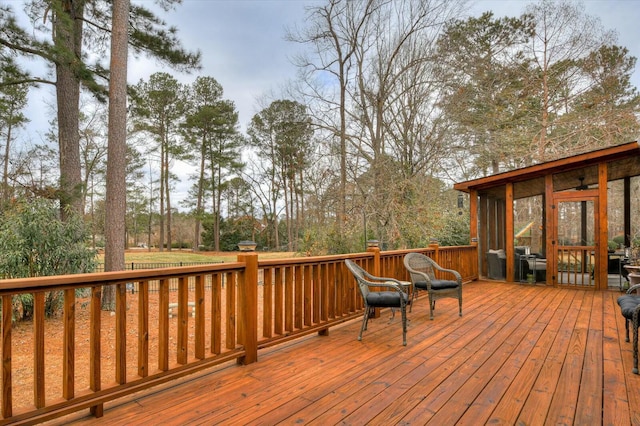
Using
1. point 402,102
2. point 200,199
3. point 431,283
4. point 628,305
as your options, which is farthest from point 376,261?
point 200,199

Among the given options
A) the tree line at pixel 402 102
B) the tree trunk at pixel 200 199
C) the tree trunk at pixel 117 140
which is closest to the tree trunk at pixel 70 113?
the tree line at pixel 402 102

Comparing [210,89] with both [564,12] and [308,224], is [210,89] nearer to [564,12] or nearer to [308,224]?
[308,224]

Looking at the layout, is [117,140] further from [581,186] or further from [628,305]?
[581,186]

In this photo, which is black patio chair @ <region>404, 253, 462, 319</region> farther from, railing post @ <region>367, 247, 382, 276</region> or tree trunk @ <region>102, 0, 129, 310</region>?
tree trunk @ <region>102, 0, 129, 310</region>

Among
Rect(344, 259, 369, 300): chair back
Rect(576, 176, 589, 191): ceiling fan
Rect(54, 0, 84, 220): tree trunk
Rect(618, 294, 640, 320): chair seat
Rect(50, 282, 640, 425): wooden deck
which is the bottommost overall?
Rect(50, 282, 640, 425): wooden deck

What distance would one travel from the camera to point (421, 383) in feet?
7.93

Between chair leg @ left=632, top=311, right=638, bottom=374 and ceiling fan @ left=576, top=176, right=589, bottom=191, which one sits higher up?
ceiling fan @ left=576, top=176, right=589, bottom=191

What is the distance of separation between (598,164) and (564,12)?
8.89 metres

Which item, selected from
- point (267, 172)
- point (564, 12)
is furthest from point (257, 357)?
point (267, 172)

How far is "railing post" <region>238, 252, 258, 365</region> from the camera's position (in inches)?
109

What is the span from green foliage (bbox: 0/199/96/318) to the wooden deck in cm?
512

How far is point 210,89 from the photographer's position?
19.9 metres

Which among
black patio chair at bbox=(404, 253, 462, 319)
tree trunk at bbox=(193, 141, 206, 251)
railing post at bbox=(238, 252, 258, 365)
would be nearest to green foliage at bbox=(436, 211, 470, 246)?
black patio chair at bbox=(404, 253, 462, 319)

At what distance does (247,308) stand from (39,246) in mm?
5320
